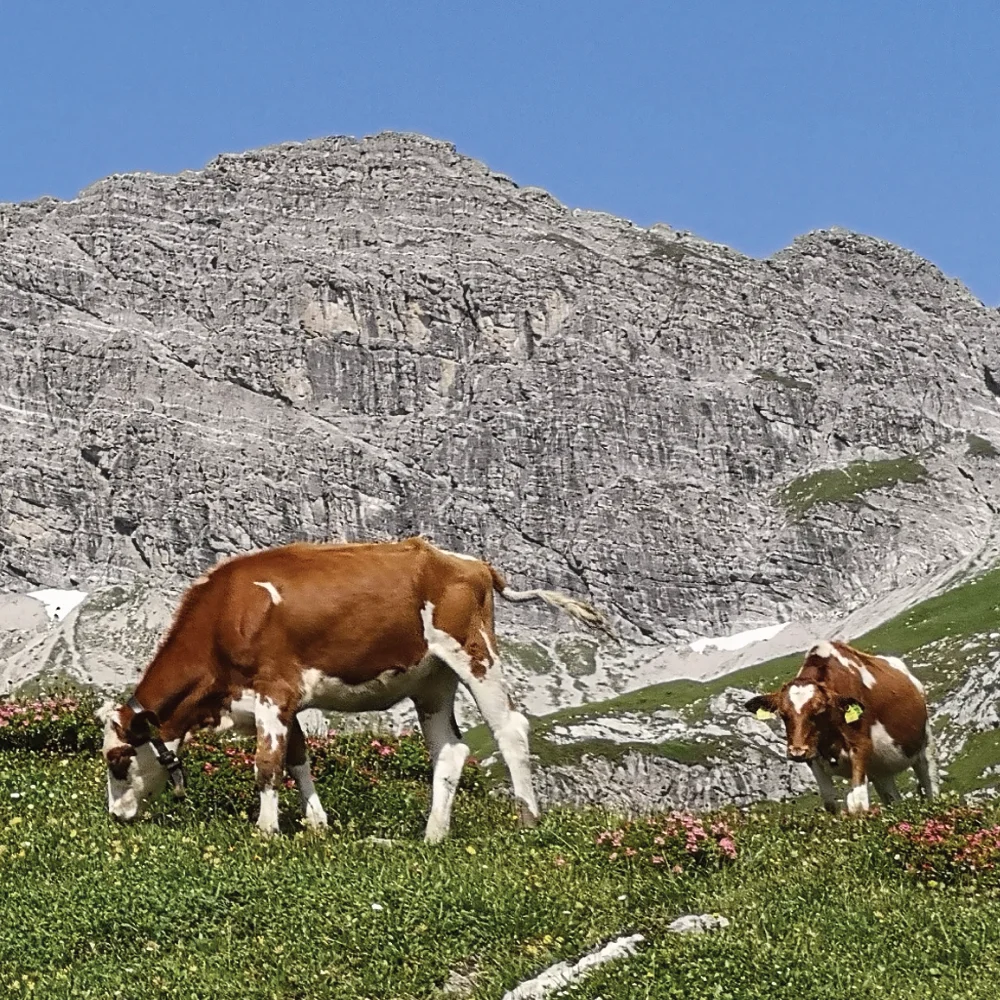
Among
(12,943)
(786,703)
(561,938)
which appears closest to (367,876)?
(561,938)

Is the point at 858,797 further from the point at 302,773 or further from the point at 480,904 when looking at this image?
the point at 480,904

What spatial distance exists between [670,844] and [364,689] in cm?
434

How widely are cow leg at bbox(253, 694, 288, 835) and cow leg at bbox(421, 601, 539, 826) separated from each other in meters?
2.19

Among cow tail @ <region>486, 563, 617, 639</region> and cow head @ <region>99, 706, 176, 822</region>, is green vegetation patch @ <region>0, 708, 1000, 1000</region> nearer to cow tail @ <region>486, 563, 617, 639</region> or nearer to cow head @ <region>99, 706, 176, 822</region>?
cow head @ <region>99, 706, 176, 822</region>

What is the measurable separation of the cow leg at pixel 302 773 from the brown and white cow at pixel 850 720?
29.8 ft

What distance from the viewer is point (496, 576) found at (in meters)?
20.2

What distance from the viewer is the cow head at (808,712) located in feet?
82.7

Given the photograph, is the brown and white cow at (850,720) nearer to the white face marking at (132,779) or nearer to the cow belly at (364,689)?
the cow belly at (364,689)

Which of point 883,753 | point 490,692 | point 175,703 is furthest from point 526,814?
point 883,753

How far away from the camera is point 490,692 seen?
749 inches

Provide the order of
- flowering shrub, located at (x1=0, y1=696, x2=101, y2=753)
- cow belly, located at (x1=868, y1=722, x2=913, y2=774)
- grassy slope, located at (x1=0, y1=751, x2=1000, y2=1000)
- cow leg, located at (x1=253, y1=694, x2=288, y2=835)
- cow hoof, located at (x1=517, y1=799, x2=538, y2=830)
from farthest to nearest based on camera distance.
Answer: cow belly, located at (x1=868, y1=722, x2=913, y2=774) → flowering shrub, located at (x1=0, y1=696, x2=101, y2=753) → cow hoof, located at (x1=517, y1=799, x2=538, y2=830) → cow leg, located at (x1=253, y1=694, x2=288, y2=835) → grassy slope, located at (x1=0, y1=751, x2=1000, y2=1000)

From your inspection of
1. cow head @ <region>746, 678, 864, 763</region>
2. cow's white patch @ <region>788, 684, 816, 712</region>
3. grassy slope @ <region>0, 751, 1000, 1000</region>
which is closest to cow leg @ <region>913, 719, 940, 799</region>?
cow head @ <region>746, 678, 864, 763</region>

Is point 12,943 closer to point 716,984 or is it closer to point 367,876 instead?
point 367,876

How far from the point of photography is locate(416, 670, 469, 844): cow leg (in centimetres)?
1858
